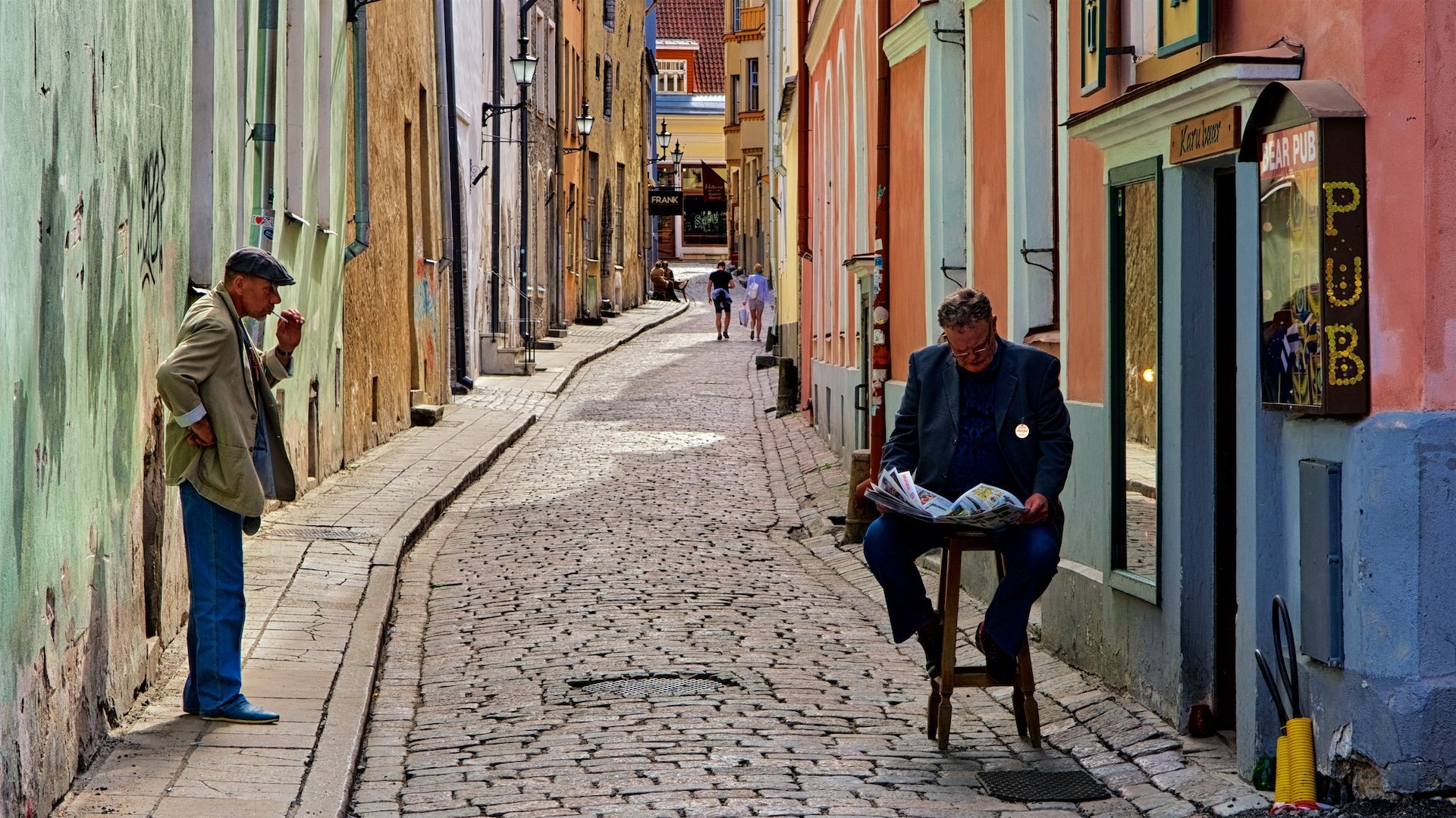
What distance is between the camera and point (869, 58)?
647 inches

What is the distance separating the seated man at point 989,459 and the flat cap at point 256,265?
2.36 metres

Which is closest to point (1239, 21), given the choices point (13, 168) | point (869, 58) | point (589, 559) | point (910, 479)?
point (910, 479)

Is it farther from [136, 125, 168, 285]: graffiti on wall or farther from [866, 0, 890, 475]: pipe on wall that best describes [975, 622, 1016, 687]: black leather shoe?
[866, 0, 890, 475]: pipe on wall

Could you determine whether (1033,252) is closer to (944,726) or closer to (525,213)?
(944,726)

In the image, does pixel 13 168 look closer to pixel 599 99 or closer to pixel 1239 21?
pixel 1239 21

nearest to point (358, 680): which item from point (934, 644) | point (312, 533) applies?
point (934, 644)

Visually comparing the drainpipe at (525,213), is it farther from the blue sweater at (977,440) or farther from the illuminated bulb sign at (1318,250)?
the illuminated bulb sign at (1318,250)

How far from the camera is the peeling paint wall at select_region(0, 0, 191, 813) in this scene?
5328 millimetres

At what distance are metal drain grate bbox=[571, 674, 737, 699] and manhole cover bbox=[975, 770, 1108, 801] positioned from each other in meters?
1.75

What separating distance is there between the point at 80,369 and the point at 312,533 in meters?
6.25

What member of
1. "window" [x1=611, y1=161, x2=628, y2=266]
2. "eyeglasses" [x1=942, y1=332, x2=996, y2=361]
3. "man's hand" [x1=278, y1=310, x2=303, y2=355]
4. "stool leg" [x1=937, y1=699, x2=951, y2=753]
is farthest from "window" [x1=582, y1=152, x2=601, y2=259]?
"stool leg" [x1=937, y1=699, x2=951, y2=753]

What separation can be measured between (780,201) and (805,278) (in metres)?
12.2

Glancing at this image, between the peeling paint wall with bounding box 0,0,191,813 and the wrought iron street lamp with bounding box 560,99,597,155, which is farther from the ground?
the wrought iron street lamp with bounding box 560,99,597,155

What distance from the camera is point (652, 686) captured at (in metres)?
8.09
